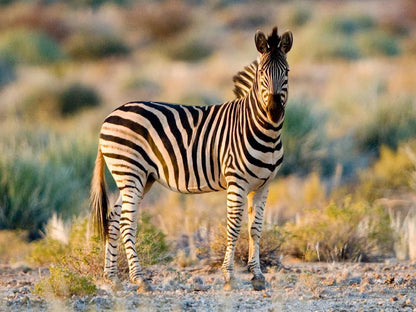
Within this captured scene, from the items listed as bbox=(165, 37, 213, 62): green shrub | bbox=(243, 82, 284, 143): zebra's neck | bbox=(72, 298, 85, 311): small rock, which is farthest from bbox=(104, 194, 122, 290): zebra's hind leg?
bbox=(165, 37, 213, 62): green shrub

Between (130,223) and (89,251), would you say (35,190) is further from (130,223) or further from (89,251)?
(130,223)

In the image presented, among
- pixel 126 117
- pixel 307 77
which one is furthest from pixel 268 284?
pixel 307 77

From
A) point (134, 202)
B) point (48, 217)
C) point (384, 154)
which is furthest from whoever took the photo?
point (384, 154)

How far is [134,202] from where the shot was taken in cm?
798

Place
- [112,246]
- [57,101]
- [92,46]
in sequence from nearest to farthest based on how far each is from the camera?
[112,246] → [57,101] → [92,46]

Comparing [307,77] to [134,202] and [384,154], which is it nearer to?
[384,154]

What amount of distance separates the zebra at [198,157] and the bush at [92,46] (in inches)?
1136

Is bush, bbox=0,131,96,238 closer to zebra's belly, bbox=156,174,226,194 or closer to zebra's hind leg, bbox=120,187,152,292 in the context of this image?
zebra's hind leg, bbox=120,187,152,292

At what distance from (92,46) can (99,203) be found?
29.8 metres

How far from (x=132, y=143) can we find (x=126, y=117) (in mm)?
297

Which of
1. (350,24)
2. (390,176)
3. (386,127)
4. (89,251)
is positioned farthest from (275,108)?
(350,24)

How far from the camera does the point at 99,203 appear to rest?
8227 millimetres

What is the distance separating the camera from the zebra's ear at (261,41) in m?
7.48

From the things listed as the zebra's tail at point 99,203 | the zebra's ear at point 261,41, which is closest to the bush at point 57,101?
the zebra's tail at point 99,203
